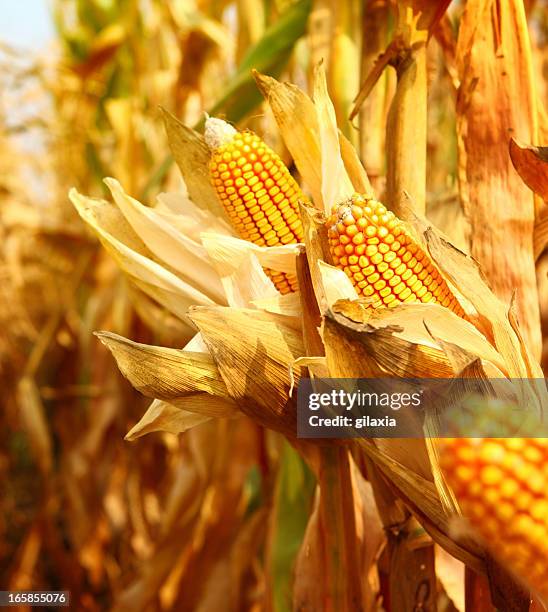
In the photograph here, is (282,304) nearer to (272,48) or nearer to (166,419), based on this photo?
(166,419)

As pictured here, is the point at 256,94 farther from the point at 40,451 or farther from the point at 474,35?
the point at 40,451

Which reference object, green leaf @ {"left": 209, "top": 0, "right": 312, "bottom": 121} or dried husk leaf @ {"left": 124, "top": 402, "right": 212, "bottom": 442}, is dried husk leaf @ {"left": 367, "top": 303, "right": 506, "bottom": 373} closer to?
dried husk leaf @ {"left": 124, "top": 402, "right": 212, "bottom": 442}

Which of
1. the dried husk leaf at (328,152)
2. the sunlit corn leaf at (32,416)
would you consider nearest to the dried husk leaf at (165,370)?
the dried husk leaf at (328,152)

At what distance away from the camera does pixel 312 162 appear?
1.48 feet

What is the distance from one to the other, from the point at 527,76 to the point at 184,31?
89cm

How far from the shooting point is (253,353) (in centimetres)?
38

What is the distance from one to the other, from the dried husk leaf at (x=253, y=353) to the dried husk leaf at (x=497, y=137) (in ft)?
0.49

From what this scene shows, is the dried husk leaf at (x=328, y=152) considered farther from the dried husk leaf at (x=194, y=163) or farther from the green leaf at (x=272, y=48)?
the green leaf at (x=272, y=48)

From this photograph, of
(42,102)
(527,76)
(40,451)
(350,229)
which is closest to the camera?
(350,229)

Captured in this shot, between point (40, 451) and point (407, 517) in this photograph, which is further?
point (40, 451)

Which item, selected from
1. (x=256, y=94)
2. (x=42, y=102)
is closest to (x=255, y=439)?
(x=256, y=94)

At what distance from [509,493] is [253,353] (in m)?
0.14

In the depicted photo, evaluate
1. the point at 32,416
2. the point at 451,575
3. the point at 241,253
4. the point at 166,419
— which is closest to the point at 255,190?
the point at 241,253

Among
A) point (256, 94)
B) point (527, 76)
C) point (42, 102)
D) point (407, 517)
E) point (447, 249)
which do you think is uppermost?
point (42, 102)
